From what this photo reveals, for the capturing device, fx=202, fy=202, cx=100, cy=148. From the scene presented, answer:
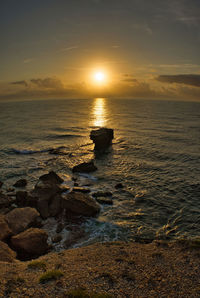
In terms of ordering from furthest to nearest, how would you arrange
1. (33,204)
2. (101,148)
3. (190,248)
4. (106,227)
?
1. (101,148)
2. (33,204)
3. (106,227)
4. (190,248)

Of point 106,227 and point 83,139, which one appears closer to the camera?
point 106,227

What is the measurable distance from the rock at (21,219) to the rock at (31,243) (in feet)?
5.79

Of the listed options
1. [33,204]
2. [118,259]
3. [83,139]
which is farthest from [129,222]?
[83,139]

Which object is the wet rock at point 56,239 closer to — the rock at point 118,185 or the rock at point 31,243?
the rock at point 31,243

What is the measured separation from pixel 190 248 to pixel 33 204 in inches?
697

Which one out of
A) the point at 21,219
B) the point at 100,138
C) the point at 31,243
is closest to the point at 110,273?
the point at 31,243

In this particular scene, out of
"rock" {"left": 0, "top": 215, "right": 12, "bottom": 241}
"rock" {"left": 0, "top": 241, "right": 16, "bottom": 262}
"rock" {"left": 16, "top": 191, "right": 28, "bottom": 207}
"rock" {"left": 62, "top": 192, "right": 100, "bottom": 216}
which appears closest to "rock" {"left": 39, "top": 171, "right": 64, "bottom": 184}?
"rock" {"left": 16, "top": 191, "right": 28, "bottom": 207}

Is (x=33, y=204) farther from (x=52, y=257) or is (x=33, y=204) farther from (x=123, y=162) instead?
(x=123, y=162)

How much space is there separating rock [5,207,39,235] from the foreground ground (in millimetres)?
4928

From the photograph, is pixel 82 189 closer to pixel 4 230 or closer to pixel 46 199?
pixel 46 199

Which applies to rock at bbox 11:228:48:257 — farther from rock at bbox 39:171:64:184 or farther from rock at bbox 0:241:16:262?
rock at bbox 39:171:64:184

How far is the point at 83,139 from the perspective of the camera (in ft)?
221

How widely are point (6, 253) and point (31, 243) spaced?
2117 millimetres

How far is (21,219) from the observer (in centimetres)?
2086
